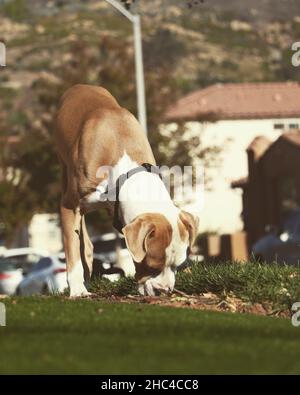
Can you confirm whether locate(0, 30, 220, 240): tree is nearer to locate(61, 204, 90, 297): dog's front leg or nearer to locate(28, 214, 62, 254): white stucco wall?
locate(28, 214, 62, 254): white stucco wall

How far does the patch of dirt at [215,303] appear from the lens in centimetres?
1330

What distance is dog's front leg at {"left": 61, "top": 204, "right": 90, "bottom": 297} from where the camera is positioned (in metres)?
14.2

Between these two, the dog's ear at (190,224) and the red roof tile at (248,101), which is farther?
the red roof tile at (248,101)

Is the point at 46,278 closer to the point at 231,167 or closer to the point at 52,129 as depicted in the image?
the point at 52,129

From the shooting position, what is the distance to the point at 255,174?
48344 mm

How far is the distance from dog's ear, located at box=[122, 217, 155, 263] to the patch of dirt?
0.73 meters

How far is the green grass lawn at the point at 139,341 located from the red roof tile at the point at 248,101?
249 ft

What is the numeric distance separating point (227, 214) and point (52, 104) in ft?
124

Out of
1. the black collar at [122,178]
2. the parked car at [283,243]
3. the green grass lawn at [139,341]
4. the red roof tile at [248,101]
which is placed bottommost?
the green grass lawn at [139,341]

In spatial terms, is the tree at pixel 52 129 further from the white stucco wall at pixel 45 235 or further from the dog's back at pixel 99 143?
the dog's back at pixel 99 143

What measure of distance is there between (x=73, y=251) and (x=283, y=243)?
632 inches

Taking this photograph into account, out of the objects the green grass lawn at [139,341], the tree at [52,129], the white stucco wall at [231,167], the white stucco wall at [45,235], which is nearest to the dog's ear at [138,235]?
the green grass lawn at [139,341]

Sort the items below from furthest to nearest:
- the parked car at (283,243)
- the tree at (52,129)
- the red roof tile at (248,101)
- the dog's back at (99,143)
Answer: the red roof tile at (248,101) → the tree at (52,129) → the parked car at (283,243) → the dog's back at (99,143)

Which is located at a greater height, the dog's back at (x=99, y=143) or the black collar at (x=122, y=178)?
the dog's back at (x=99, y=143)
